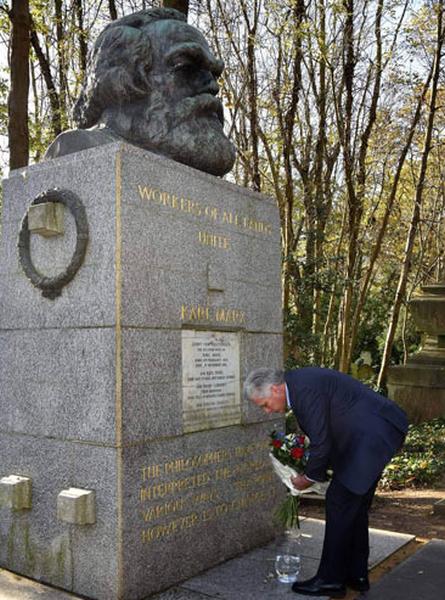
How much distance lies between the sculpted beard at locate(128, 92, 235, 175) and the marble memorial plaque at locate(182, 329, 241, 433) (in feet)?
4.39

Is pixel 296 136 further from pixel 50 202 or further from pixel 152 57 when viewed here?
pixel 50 202

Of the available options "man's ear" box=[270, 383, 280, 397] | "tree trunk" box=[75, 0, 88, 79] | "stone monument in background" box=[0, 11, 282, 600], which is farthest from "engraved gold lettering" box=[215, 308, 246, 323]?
"tree trunk" box=[75, 0, 88, 79]

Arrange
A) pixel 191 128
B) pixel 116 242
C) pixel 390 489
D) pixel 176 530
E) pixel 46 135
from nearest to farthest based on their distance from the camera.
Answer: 1. pixel 116 242
2. pixel 176 530
3. pixel 191 128
4. pixel 390 489
5. pixel 46 135

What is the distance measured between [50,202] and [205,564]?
108 inches

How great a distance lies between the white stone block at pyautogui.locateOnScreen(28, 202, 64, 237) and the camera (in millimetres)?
4281

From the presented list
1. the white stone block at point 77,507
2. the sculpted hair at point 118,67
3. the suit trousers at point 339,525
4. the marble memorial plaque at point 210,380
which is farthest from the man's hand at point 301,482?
the sculpted hair at point 118,67

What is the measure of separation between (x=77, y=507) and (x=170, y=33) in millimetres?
3485

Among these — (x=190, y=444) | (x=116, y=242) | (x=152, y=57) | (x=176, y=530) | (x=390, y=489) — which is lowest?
(x=390, y=489)

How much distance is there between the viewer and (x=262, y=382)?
3922 mm

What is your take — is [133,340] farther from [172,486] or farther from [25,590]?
[25,590]

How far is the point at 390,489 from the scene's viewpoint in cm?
847

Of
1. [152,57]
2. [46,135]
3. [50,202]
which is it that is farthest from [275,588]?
[46,135]

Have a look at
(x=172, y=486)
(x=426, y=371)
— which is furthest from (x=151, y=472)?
(x=426, y=371)

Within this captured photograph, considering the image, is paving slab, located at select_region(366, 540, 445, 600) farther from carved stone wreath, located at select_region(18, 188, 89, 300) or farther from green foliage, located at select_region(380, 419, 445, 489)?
green foliage, located at select_region(380, 419, 445, 489)
